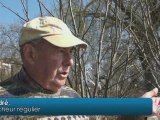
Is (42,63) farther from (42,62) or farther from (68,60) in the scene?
(68,60)

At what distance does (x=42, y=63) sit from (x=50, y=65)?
0.04 metres

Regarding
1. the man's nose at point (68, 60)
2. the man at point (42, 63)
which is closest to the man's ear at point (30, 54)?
the man at point (42, 63)

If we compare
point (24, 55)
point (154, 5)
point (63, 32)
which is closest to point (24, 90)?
point (24, 55)

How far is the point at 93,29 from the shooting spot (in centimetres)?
564

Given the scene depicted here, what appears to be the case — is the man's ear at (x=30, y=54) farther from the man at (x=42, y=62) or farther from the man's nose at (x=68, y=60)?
the man's nose at (x=68, y=60)

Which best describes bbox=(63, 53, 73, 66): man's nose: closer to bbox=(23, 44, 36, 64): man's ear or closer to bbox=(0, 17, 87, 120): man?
bbox=(0, 17, 87, 120): man

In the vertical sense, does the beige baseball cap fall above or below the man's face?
above

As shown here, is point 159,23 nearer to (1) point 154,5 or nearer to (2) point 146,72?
(1) point 154,5

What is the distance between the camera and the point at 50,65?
6.81ft

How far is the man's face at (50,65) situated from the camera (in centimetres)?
206

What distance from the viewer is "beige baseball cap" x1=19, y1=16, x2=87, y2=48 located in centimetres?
207

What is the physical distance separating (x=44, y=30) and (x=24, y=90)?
27 cm

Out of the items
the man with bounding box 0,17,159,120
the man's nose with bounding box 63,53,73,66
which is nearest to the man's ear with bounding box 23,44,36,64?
the man with bounding box 0,17,159,120

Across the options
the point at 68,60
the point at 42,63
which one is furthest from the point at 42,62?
the point at 68,60
